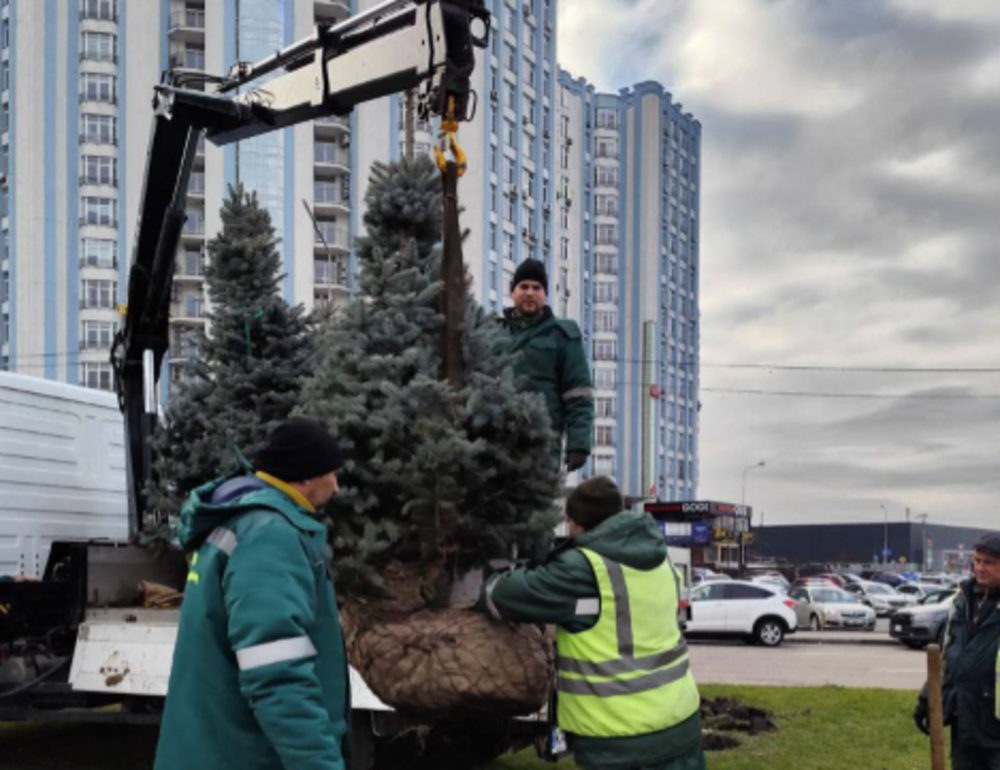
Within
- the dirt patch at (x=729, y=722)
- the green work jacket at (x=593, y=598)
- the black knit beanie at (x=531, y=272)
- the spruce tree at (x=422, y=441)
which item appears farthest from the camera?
the dirt patch at (x=729, y=722)

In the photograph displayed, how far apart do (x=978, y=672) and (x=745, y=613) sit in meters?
20.6

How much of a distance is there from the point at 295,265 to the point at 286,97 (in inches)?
1647

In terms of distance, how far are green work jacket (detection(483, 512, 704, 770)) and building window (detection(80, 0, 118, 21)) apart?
169 feet

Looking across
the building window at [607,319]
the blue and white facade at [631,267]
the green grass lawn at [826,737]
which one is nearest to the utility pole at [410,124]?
the green grass lawn at [826,737]

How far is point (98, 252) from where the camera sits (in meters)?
48.9

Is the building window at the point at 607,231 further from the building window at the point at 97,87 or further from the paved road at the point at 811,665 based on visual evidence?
the paved road at the point at 811,665

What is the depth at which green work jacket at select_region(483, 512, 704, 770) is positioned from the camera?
154 inches

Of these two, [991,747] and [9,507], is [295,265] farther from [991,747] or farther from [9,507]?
[991,747]

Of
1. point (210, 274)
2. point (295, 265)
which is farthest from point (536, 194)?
point (210, 274)

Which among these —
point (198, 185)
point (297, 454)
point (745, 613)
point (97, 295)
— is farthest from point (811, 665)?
point (97, 295)

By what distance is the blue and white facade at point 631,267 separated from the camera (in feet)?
243

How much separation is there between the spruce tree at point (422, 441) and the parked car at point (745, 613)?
2079cm

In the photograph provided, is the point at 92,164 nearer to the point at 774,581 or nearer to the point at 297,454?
the point at 774,581

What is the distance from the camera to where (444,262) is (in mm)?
5129
